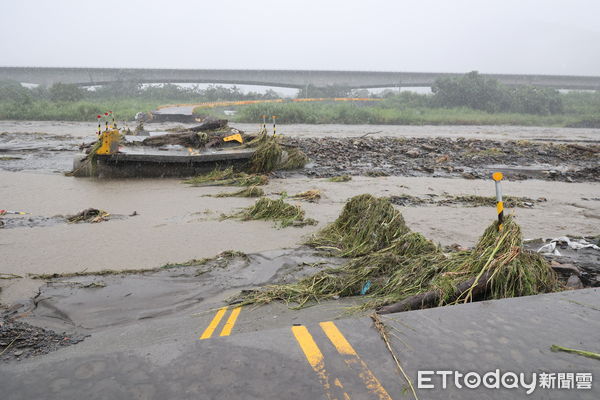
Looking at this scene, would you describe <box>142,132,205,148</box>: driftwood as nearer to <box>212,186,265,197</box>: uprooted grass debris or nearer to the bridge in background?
<box>212,186,265,197</box>: uprooted grass debris

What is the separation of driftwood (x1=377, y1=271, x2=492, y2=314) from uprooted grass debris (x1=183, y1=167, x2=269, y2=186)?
Answer: 720 centimetres

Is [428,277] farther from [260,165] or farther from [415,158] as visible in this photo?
[415,158]

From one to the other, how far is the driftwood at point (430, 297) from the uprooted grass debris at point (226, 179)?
720 centimetres

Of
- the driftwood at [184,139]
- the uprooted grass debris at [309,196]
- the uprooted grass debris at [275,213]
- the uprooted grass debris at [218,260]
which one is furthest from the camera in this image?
the driftwood at [184,139]

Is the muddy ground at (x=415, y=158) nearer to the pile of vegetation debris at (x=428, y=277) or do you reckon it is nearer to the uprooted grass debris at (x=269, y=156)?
the uprooted grass debris at (x=269, y=156)

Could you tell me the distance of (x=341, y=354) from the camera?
2.48m

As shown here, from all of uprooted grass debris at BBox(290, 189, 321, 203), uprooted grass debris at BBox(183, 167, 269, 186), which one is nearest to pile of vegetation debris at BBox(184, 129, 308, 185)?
uprooted grass debris at BBox(183, 167, 269, 186)

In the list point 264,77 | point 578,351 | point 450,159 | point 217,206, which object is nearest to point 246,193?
point 217,206

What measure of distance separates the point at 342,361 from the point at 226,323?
3.86 ft

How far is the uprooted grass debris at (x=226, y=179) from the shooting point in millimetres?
10258

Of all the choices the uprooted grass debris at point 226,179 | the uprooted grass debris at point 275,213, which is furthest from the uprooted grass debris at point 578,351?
the uprooted grass debris at point 226,179

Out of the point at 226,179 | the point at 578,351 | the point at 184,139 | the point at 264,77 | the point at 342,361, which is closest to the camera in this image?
the point at 342,361

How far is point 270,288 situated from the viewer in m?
3.91

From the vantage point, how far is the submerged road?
2.19m
